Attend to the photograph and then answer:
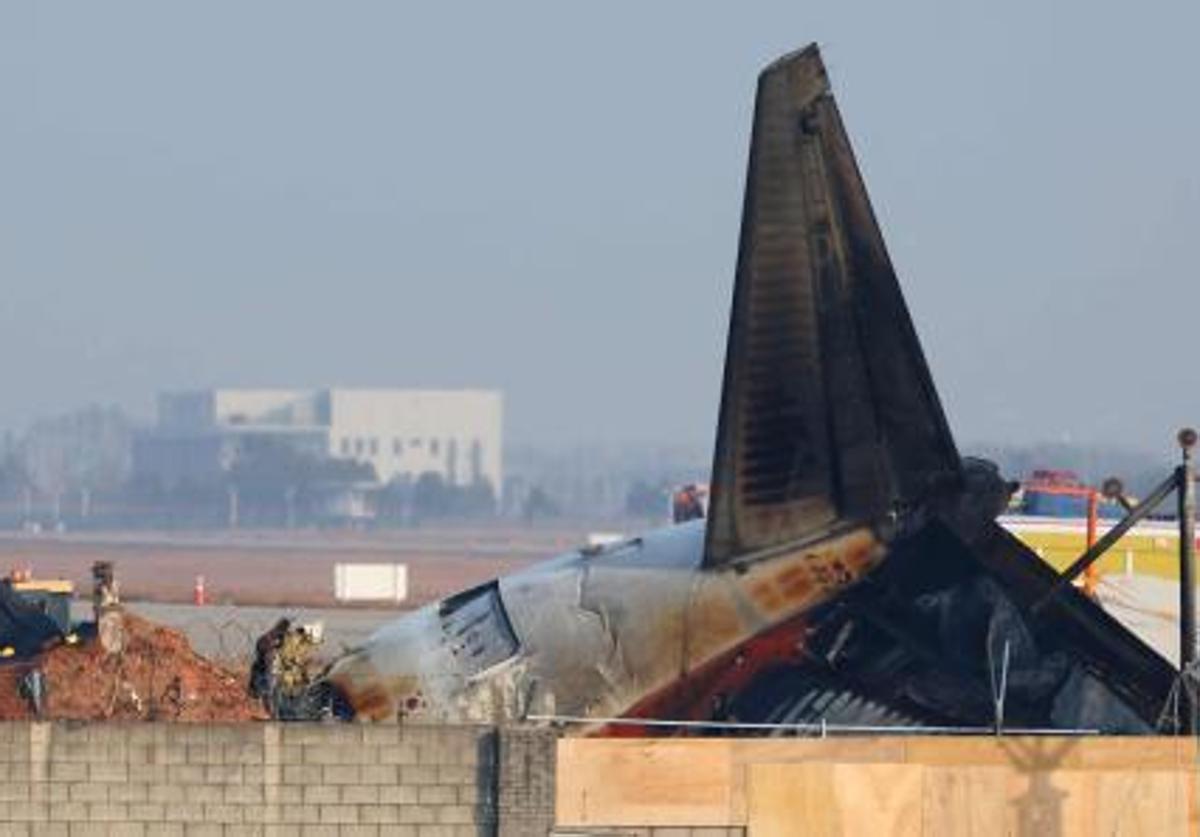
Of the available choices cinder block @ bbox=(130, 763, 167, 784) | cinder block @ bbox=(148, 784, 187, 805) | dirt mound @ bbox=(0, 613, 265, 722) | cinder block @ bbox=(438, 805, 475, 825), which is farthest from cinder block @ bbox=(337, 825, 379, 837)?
dirt mound @ bbox=(0, 613, 265, 722)

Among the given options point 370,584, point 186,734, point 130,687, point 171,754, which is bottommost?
point 370,584

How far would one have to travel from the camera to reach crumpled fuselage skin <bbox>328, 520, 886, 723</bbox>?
3409cm

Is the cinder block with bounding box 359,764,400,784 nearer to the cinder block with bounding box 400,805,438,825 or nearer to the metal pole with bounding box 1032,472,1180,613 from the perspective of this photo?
the cinder block with bounding box 400,805,438,825

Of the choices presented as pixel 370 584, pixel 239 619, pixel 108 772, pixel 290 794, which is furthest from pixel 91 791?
pixel 370 584

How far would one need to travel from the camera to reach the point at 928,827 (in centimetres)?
A: 3167

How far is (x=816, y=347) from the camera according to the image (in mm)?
33781

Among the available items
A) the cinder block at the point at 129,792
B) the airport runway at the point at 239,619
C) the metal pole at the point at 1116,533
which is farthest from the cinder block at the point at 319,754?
the airport runway at the point at 239,619

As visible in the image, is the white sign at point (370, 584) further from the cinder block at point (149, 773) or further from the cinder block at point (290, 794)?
the cinder block at point (290, 794)

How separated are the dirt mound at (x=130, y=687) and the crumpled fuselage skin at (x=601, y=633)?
124 cm

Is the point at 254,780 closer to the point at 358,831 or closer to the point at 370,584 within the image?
the point at 358,831

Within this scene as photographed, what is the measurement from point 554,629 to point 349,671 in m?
2.11

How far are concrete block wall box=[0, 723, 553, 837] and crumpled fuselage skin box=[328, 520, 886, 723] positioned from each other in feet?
9.06

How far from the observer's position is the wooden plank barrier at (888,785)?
3145 centimetres

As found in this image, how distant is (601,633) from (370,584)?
3045 inches
